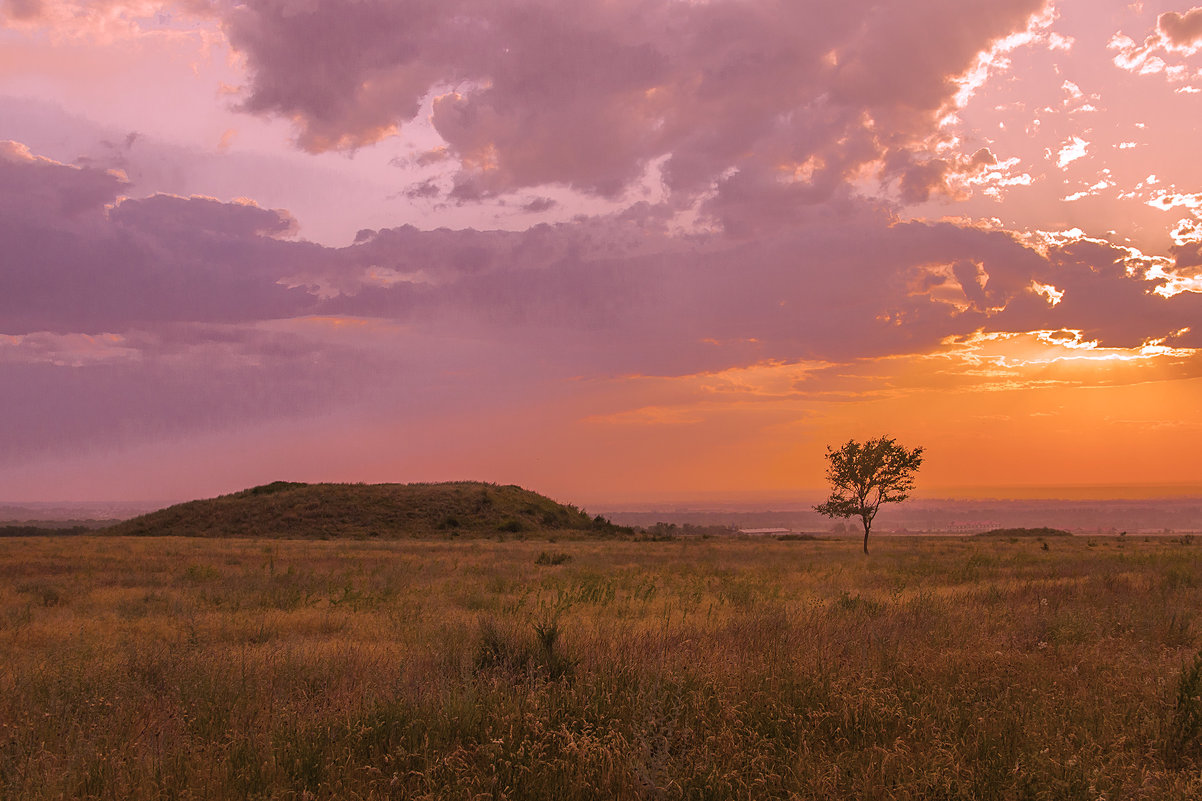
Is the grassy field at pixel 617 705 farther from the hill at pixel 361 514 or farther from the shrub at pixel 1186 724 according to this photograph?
the hill at pixel 361 514

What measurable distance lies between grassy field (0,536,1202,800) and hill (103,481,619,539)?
→ 149 feet

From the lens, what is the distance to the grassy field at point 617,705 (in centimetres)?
469

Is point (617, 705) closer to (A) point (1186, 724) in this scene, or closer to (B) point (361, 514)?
(A) point (1186, 724)

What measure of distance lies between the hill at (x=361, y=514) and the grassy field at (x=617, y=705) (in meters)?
45.4

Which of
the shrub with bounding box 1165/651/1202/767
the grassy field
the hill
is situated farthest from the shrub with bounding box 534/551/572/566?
the hill

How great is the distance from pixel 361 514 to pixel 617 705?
5887cm

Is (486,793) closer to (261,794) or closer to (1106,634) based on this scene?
(261,794)

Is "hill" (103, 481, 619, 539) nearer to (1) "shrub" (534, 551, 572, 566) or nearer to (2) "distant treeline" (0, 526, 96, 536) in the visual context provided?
(2) "distant treeline" (0, 526, 96, 536)

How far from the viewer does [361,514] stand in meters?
60.2

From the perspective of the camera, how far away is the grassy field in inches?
185

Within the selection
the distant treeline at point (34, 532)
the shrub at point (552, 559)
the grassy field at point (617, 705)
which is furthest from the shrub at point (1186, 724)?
the distant treeline at point (34, 532)

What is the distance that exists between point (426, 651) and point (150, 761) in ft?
13.2

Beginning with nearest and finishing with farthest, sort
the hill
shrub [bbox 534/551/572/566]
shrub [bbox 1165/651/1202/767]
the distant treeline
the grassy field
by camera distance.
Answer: the grassy field → shrub [bbox 1165/651/1202/767] → shrub [bbox 534/551/572/566] → the distant treeline → the hill

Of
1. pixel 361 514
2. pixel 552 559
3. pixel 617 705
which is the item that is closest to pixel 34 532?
pixel 361 514
